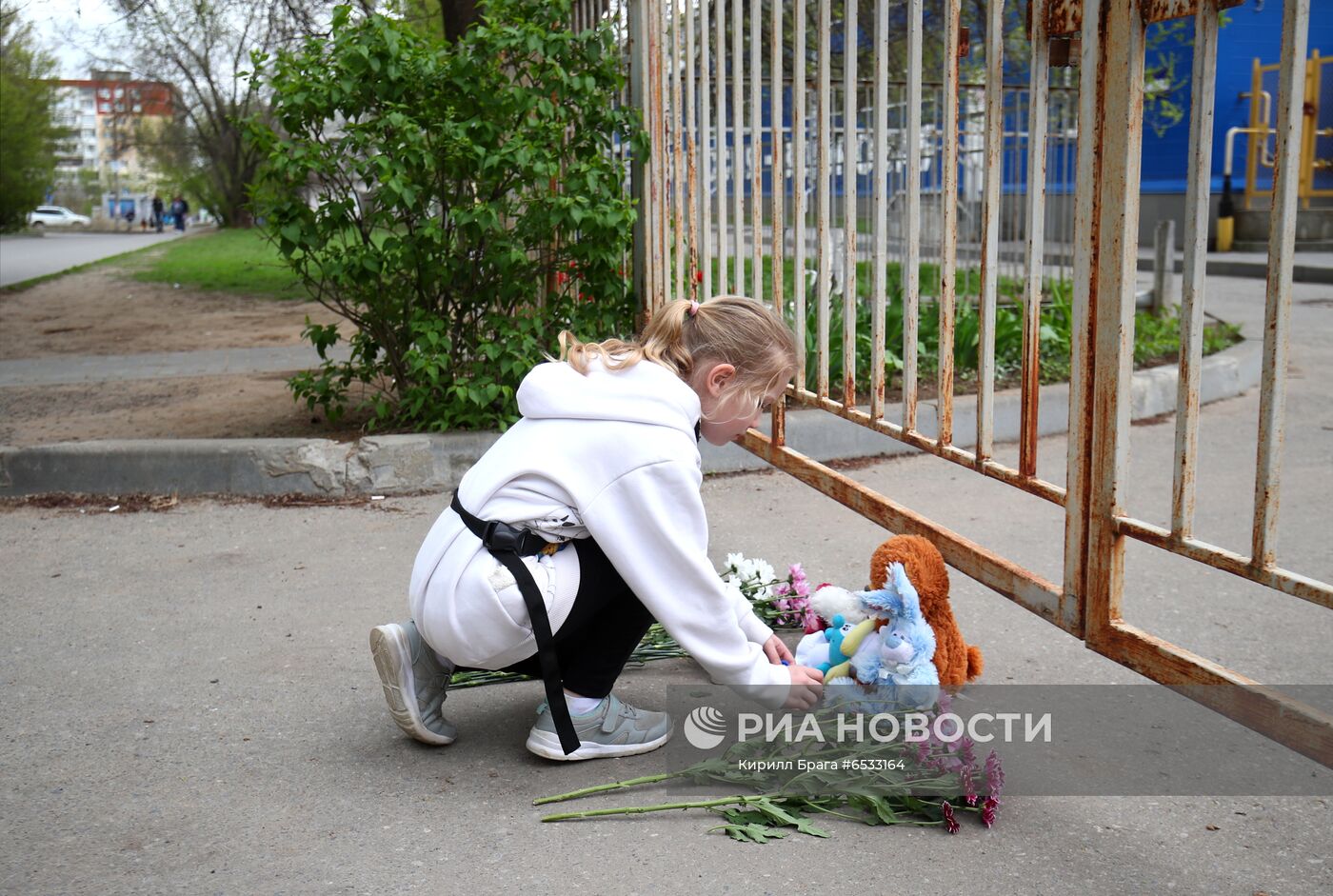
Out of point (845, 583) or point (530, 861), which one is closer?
point (530, 861)

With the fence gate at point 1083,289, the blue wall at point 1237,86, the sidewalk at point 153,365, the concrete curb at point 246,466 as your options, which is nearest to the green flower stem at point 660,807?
the fence gate at point 1083,289

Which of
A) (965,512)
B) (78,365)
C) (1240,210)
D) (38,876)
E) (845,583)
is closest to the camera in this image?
(38,876)

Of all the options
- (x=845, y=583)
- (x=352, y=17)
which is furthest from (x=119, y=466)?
(x=845, y=583)

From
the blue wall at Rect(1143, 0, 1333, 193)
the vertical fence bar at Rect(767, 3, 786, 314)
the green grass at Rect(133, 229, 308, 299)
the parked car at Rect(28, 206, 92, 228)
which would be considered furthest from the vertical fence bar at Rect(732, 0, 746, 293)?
the parked car at Rect(28, 206, 92, 228)

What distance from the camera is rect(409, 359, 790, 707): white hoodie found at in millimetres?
2402

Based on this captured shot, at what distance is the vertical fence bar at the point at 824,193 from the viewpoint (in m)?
3.23

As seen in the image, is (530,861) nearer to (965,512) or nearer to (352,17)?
(965,512)

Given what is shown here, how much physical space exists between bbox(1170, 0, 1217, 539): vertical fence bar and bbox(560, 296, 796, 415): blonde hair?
2.64 ft

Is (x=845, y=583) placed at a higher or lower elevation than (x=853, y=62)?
lower

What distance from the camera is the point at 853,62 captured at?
316 centimetres

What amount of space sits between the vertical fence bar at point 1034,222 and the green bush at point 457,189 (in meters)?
2.53

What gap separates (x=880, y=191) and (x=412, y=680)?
156 cm

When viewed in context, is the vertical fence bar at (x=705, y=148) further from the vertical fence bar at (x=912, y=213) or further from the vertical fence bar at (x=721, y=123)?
the vertical fence bar at (x=912, y=213)

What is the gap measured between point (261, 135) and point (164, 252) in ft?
79.5
